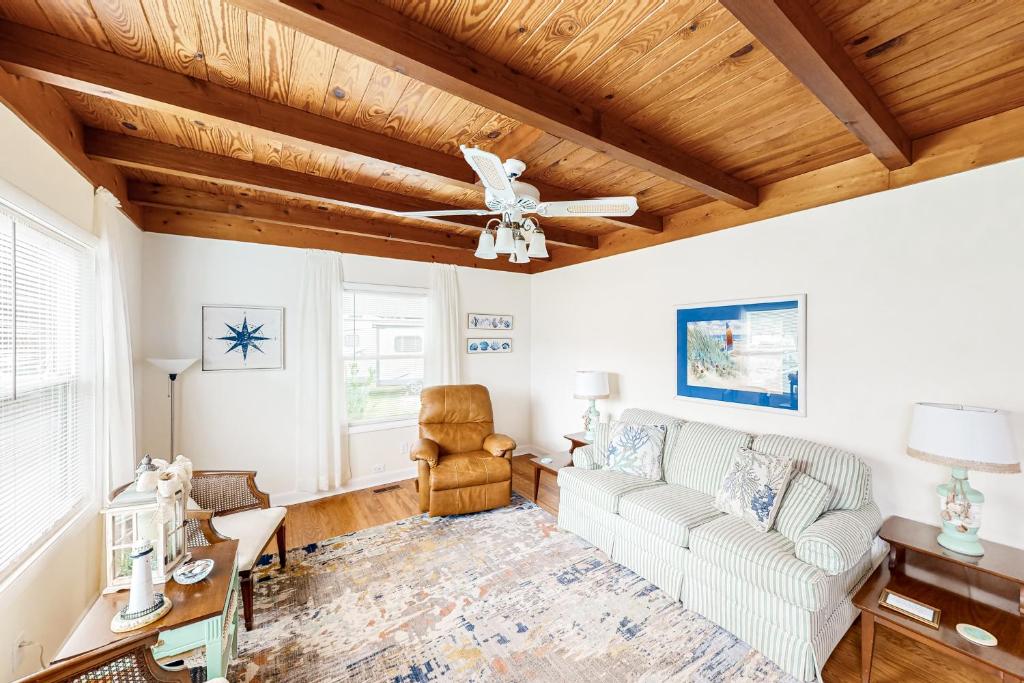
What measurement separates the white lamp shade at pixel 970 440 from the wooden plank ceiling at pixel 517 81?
1.37m

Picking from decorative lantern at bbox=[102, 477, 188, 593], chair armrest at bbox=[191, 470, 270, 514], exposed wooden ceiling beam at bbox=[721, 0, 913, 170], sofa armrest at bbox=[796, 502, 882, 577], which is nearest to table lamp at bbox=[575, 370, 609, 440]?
sofa armrest at bbox=[796, 502, 882, 577]

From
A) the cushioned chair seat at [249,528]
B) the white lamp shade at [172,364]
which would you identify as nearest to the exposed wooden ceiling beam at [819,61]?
the cushioned chair seat at [249,528]

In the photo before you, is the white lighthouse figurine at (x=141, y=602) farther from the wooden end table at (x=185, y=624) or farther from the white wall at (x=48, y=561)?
the white wall at (x=48, y=561)

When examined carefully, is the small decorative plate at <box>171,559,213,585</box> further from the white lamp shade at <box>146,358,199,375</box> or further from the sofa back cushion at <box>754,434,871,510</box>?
the sofa back cushion at <box>754,434,871,510</box>

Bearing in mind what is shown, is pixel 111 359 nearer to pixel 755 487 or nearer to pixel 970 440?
pixel 755 487

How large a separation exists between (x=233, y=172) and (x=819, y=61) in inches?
117

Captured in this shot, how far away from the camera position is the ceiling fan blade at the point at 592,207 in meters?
1.96

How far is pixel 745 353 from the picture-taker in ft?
9.90

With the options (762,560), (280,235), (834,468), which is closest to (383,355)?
(280,235)

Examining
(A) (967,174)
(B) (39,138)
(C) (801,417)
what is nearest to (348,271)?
(B) (39,138)

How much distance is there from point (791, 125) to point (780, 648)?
2.60 meters

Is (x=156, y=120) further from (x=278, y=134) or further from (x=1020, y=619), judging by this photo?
(x=1020, y=619)

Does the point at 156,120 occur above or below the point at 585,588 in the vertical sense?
above

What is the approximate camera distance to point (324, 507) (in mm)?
3664
